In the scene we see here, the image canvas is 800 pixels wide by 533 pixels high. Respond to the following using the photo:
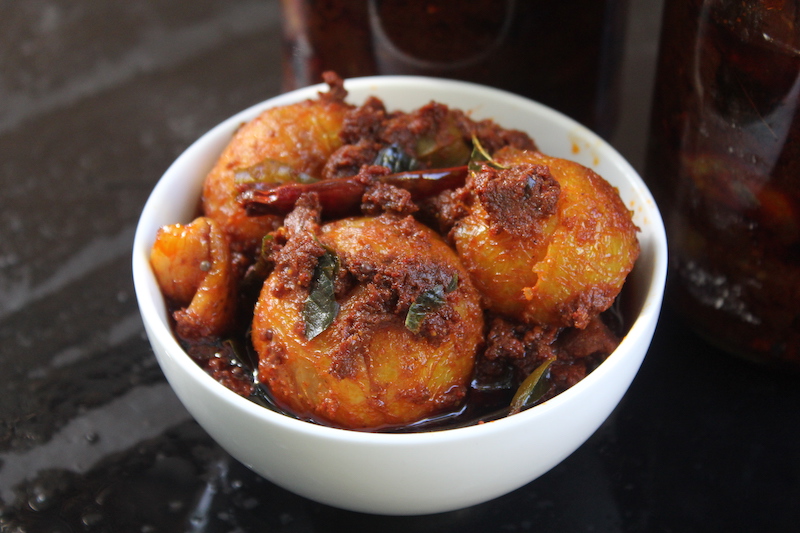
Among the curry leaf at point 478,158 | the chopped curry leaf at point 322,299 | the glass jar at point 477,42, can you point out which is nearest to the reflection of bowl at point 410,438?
the chopped curry leaf at point 322,299

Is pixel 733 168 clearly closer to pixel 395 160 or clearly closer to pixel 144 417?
pixel 395 160

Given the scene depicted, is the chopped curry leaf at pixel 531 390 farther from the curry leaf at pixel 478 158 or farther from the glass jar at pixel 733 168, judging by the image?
the glass jar at pixel 733 168

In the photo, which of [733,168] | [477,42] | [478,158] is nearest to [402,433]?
[478,158]

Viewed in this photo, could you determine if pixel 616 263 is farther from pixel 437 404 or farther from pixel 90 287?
pixel 90 287

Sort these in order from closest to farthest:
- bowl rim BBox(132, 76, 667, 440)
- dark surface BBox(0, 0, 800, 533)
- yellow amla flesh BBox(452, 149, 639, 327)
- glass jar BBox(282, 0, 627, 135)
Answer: bowl rim BBox(132, 76, 667, 440) → yellow amla flesh BBox(452, 149, 639, 327) → dark surface BBox(0, 0, 800, 533) → glass jar BBox(282, 0, 627, 135)

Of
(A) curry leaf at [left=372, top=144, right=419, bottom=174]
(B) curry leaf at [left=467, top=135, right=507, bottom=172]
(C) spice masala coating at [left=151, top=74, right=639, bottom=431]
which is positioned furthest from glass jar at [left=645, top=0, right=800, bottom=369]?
(A) curry leaf at [left=372, top=144, right=419, bottom=174]

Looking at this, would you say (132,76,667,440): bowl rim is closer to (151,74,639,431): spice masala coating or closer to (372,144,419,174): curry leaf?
→ (151,74,639,431): spice masala coating
